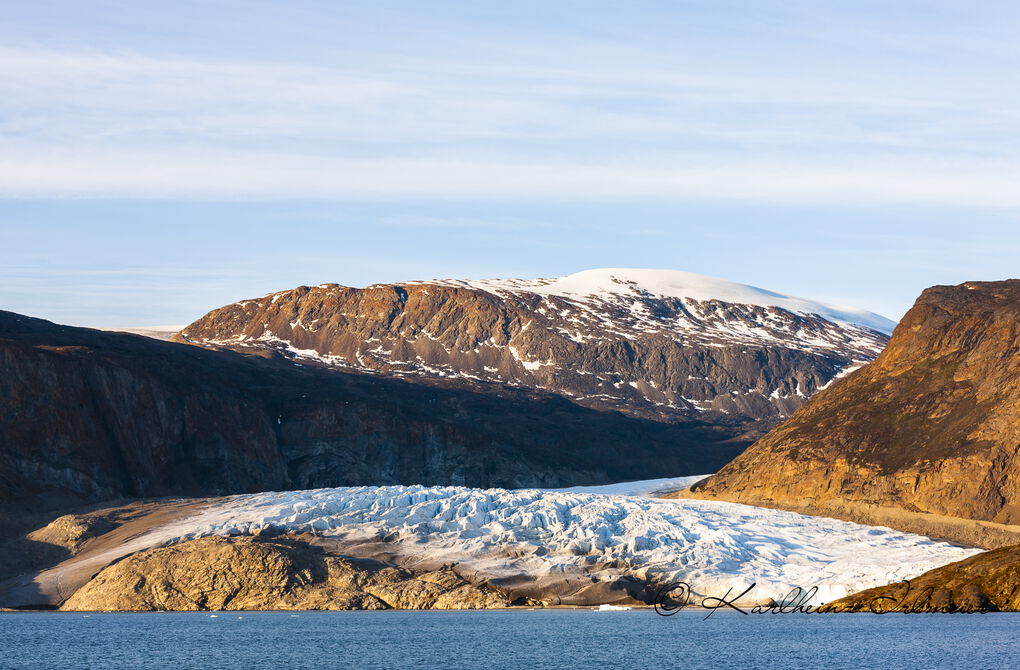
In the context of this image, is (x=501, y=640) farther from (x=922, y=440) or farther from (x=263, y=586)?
(x=922, y=440)

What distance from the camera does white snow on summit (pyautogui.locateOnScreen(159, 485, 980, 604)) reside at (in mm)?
116375

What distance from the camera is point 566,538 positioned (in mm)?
120938

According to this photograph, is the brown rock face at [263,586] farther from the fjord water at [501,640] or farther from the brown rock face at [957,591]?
the brown rock face at [957,591]

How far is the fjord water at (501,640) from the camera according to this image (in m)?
78.2

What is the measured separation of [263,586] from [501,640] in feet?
98.6

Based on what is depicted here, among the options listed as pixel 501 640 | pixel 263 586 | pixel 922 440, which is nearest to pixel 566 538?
pixel 263 586

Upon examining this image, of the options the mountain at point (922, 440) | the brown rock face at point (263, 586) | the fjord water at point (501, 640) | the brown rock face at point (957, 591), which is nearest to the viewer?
the fjord water at point (501, 640)

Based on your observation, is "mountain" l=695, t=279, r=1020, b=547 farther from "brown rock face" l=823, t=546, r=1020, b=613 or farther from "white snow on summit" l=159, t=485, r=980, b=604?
"brown rock face" l=823, t=546, r=1020, b=613

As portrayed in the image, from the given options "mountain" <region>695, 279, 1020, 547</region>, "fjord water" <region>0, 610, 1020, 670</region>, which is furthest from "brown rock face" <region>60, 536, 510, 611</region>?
"mountain" <region>695, 279, 1020, 547</region>

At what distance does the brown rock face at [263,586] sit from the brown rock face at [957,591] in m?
30.0

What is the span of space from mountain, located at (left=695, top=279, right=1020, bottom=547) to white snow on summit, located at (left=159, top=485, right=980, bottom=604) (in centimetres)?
2511

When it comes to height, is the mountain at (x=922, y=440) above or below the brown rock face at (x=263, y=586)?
above

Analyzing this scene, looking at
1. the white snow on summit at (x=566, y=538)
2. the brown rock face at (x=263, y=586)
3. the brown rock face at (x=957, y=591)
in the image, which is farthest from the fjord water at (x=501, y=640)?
the white snow on summit at (x=566, y=538)

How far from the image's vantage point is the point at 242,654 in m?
81.9
